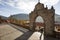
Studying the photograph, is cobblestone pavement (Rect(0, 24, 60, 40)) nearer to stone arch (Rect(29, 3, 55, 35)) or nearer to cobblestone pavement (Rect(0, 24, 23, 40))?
cobblestone pavement (Rect(0, 24, 23, 40))

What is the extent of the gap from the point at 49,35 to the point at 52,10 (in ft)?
13.1

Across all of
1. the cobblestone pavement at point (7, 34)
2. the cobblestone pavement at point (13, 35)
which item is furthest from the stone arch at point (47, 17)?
the cobblestone pavement at point (7, 34)

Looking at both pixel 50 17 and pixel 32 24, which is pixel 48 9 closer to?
pixel 50 17

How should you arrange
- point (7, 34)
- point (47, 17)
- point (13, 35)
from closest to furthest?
point (7, 34) < point (13, 35) < point (47, 17)

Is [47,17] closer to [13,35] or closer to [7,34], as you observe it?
[13,35]

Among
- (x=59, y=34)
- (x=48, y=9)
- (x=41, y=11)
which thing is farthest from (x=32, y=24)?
(x=59, y=34)

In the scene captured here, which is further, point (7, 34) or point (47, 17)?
point (47, 17)

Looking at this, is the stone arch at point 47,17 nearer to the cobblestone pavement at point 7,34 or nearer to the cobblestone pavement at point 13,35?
the cobblestone pavement at point 13,35

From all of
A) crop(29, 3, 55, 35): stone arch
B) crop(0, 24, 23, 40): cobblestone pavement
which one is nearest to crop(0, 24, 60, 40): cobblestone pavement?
crop(0, 24, 23, 40): cobblestone pavement

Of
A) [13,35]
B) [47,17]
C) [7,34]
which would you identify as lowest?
[13,35]

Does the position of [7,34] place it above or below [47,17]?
below

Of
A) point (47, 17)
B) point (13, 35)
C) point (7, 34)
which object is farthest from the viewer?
point (47, 17)

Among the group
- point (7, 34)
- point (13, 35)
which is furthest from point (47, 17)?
point (7, 34)

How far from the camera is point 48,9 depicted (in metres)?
15.2
